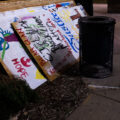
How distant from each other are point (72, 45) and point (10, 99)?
290cm

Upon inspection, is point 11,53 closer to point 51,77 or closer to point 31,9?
point 51,77

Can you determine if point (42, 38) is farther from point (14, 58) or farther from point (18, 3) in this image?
point (18, 3)

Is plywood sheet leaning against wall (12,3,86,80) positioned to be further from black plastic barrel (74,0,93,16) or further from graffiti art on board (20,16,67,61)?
black plastic barrel (74,0,93,16)

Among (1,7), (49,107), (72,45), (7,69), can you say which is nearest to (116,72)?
(72,45)

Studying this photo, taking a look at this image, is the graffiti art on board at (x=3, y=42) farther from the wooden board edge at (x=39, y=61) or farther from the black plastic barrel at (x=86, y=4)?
the black plastic barrel at (x=86, y=4)

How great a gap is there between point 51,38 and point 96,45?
95cm

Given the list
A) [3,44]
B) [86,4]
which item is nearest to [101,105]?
[3,44]

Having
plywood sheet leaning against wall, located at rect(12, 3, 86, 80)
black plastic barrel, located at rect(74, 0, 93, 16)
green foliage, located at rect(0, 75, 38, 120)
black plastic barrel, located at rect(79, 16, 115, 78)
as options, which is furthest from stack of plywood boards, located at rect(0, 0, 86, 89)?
black plastic barrel, located at rect(74, 0, 93, 16)

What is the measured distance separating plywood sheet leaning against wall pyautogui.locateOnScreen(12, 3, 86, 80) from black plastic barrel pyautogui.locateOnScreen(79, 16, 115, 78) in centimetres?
46

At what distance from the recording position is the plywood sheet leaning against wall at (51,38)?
13.1ft

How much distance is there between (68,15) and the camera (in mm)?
5449

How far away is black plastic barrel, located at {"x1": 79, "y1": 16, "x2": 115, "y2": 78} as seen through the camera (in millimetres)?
3881

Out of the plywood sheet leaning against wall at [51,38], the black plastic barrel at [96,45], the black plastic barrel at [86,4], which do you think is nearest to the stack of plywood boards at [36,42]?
the plywood sheet leaning against wall at [51,38]

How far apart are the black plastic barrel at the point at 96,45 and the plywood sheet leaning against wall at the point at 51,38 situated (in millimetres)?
456
